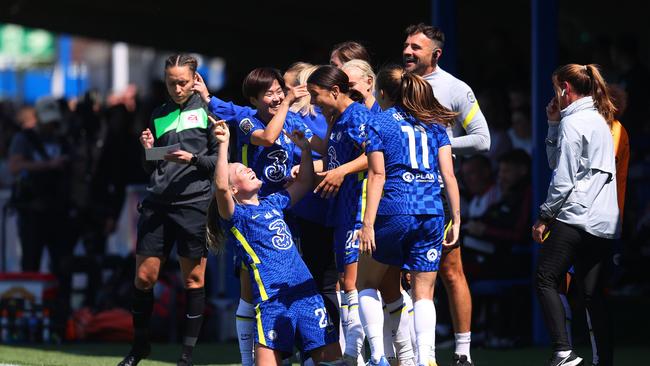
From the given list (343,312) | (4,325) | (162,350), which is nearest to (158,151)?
(343,312)

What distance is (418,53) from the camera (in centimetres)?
744

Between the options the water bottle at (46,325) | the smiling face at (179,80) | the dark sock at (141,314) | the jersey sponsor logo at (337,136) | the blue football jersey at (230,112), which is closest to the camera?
the jersey sponsor logo at (337,136)

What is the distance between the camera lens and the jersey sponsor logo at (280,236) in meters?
6.58

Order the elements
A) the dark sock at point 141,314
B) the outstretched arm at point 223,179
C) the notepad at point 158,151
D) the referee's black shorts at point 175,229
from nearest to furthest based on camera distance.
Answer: the outstretched arm at point 223,179
the notepad at point 158,151
the referee's black shorts at point 175,229
the dark sock at point 141,314

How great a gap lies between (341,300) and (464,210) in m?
3.50

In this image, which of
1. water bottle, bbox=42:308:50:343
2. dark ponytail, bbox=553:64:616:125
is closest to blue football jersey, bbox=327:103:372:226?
dark ponytail, bbox=553:64:616:125

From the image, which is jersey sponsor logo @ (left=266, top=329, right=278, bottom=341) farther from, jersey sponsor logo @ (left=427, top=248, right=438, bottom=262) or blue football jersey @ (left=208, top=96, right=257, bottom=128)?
blue football jersey @ (left=208, top=96, right=257, bottom=128)

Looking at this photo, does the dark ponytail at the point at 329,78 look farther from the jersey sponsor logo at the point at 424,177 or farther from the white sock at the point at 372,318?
the white sock at the point at 372,318

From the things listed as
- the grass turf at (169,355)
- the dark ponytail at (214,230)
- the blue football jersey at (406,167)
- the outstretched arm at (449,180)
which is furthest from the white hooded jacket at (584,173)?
the grass turf at (169,355)

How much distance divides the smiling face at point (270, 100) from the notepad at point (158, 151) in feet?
2.14

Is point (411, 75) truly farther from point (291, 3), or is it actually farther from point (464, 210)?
point (291, 3)

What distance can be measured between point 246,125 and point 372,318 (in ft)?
4.37

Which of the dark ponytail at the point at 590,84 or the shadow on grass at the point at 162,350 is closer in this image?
the dark ponytail at the point at 590,84

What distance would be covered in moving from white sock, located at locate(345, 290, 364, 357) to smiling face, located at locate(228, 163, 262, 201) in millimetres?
843
